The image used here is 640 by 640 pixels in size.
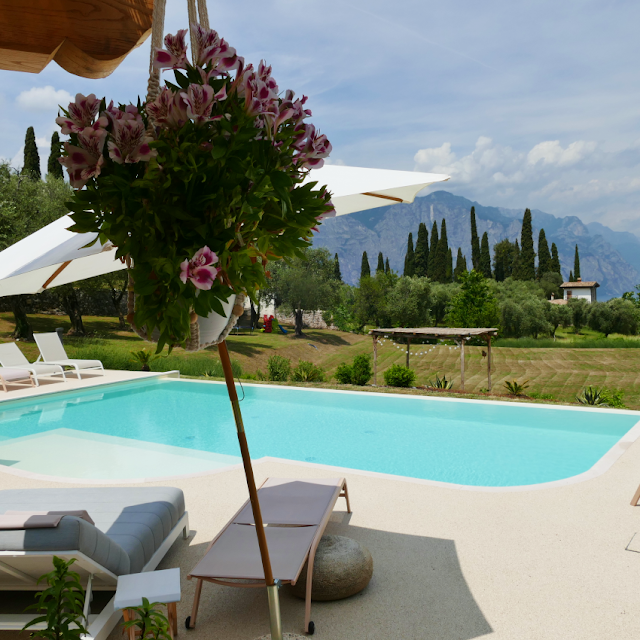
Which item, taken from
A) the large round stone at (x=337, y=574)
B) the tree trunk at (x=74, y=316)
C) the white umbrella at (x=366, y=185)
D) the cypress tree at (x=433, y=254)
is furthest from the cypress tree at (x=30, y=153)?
the cypress tree at (x=433, y=254)

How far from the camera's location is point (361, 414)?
984 centimetres

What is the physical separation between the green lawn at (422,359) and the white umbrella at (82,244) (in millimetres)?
11685

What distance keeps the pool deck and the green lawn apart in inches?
407

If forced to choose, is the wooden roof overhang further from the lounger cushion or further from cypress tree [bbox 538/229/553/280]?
cypress tree [bbox 538/229/553/280]

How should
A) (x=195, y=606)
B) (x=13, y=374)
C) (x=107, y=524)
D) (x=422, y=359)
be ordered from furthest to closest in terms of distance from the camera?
(x=422, y=359)
(x=13, y=374)
(x=107, y=524)
(x=195, y=606)

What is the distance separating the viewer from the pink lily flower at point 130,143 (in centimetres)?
104

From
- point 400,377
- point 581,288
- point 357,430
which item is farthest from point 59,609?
point 581,288

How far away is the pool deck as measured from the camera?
2830 mm

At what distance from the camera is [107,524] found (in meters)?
3.21

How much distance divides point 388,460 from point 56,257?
572 centimetres

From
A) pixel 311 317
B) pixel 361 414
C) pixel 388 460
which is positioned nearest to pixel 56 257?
pixel 388 460

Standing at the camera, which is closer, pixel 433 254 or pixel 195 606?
pixel 195 606

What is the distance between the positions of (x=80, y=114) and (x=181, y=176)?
0.23 m

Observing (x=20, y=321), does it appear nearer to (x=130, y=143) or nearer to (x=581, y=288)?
(x=130, y=143)
